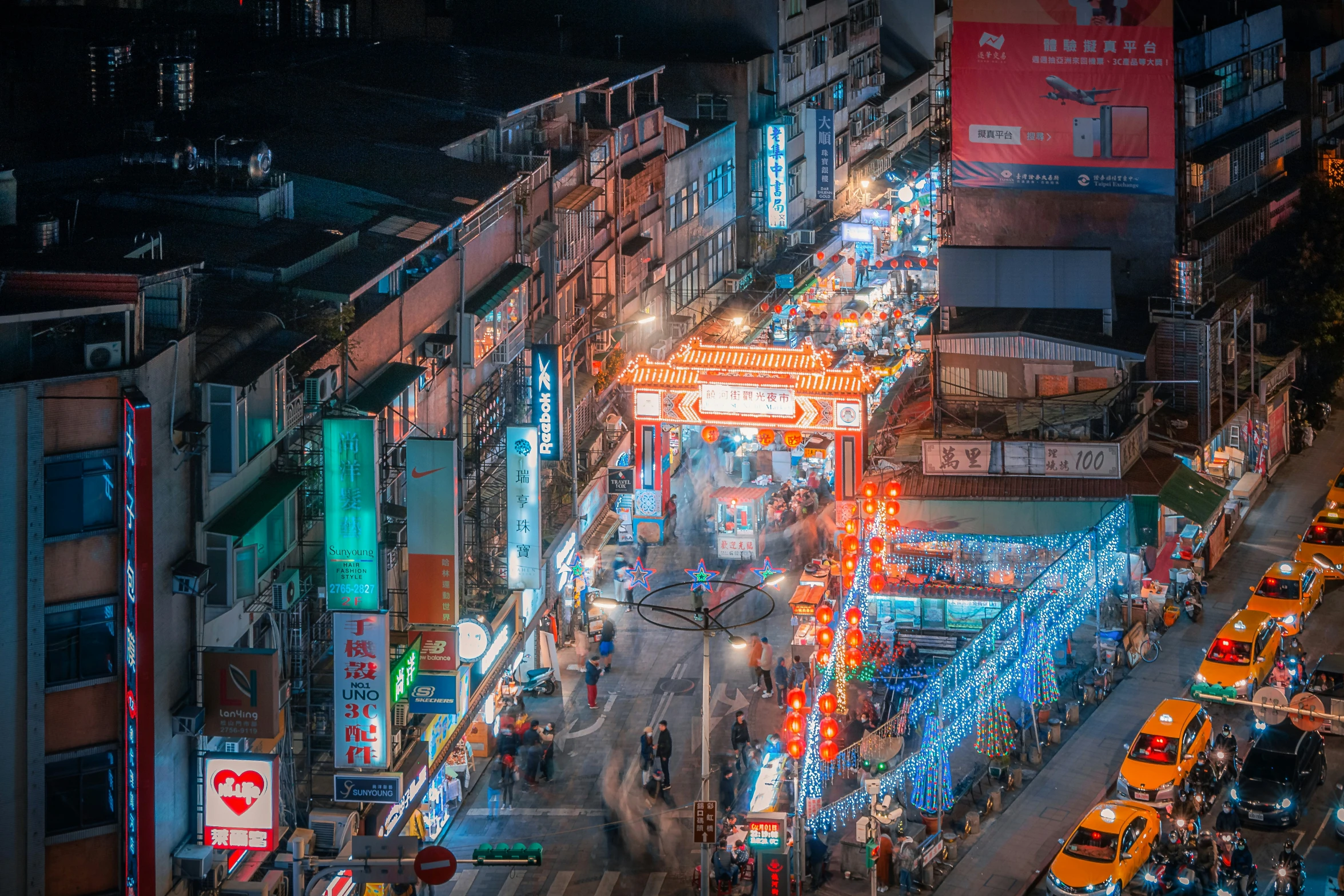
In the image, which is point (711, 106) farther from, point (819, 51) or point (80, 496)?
point (80, 496)

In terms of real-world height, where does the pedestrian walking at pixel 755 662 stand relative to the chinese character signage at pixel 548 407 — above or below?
below

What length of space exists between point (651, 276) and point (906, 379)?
10881 mm

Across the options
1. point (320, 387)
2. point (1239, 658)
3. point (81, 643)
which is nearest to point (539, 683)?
point (320, 387)

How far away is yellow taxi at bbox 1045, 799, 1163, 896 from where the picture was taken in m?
35.8

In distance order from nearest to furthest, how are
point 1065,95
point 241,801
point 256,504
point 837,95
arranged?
1. point 241,801
2. point 256,504
3. point 1065,95
4. point 837,95

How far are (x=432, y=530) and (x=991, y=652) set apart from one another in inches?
599

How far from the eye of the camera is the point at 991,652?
4325 centimetres

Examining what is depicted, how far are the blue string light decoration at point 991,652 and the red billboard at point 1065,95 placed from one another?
41.7ft

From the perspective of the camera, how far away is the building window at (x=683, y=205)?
66688 millimetres

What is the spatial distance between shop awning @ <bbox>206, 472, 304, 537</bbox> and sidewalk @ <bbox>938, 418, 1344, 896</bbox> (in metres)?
16.4

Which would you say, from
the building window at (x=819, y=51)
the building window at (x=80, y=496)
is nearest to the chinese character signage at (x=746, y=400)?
the building window at (x=80, y=496)

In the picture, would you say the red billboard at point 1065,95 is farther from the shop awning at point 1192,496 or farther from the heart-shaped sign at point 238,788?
the heart-shaped sign at point 238,788

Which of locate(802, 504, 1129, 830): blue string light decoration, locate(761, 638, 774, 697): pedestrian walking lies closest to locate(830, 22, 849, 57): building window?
locate(802, 504, 1129, 830): blue string light decoration

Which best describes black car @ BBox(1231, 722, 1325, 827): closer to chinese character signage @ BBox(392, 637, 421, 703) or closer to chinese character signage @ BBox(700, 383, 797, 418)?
chinese character signage @ BBox(700, 383, 797, 418)
